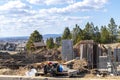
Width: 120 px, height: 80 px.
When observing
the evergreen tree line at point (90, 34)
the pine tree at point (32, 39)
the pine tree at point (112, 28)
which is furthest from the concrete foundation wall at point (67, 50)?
the pine tree at point (112, 28)

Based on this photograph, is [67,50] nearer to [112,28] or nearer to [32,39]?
[32,39]

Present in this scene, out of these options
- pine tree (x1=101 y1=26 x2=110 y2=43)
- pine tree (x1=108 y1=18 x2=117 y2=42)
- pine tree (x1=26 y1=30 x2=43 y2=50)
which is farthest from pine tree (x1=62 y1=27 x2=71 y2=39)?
pine tree (x1=108 y1=18 x2=117 y2=42)

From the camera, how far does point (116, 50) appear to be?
30.0 meters

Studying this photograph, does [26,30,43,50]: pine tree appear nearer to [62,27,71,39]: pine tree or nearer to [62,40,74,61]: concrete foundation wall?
[62,27,71,39]: pine tree

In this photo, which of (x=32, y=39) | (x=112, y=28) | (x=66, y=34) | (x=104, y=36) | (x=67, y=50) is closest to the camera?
(x=67, y=50)

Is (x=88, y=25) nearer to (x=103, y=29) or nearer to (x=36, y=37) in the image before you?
(x=103, y=29)

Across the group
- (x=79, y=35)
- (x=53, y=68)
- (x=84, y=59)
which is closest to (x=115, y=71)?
(x=53, y=68)

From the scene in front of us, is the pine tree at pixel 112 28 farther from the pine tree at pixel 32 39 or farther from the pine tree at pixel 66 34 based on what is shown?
the pine tree at pixel 32 39

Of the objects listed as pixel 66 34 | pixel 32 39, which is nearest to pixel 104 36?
pixel 66 34

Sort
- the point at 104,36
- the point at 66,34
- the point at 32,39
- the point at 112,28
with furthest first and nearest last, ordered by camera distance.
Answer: the point at 112,28, the point at 32,39, the point at 66,34, the point at 104,36

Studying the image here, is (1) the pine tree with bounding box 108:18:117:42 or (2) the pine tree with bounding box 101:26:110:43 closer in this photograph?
(2) the pine tree with bounding box 101:26:110:43

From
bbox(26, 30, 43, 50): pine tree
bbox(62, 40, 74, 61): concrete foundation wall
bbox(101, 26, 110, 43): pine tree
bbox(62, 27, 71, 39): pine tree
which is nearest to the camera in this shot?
bbox(62, 40, 74, 61): concrete foundation wall

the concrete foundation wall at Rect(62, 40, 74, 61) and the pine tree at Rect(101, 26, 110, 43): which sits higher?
the pine tree at Rect(101, 26, 110, 43)

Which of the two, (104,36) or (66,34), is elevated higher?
(66,34)
